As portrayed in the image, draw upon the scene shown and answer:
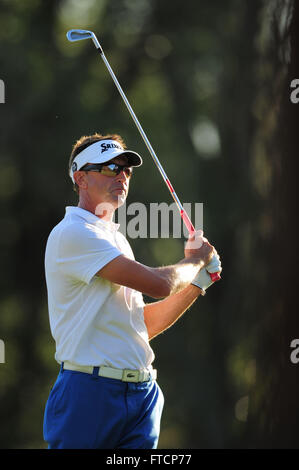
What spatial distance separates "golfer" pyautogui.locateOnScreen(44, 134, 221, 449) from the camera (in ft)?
11.4

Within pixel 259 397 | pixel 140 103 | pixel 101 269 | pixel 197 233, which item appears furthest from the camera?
pixel 140 103

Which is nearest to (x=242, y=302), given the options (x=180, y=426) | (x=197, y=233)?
(x=180, y=426)

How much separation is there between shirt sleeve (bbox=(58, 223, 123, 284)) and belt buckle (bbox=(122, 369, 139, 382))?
0.42 m

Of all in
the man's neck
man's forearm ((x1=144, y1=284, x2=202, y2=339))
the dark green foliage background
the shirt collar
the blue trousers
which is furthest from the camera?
the dark green foliage background

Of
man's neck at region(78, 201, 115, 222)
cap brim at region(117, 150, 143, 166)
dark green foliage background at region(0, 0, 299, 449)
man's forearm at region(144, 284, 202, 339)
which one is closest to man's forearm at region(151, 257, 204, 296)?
man's forearm at region(144, 284, 202, 339)

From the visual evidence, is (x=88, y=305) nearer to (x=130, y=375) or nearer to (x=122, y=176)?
(x=130, y=375)

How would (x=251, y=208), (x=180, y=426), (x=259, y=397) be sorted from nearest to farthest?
(x=259, y=397), (x=251, y=208), (x=180, y=426)

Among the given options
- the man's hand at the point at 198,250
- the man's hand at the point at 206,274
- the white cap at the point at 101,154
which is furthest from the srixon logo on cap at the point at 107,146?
the man's hand at the point at 206,274

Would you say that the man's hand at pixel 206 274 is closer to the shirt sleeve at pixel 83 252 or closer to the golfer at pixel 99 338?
the golfer at pixel 99 338

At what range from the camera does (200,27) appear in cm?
1536

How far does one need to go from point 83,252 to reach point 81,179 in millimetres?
530

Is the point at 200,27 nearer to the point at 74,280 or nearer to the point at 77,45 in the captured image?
the point at 77,45

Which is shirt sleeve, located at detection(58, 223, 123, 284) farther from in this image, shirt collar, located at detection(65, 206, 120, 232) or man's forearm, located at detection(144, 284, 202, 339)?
man's forearm, located at detection(144, 284, 202, 339)
